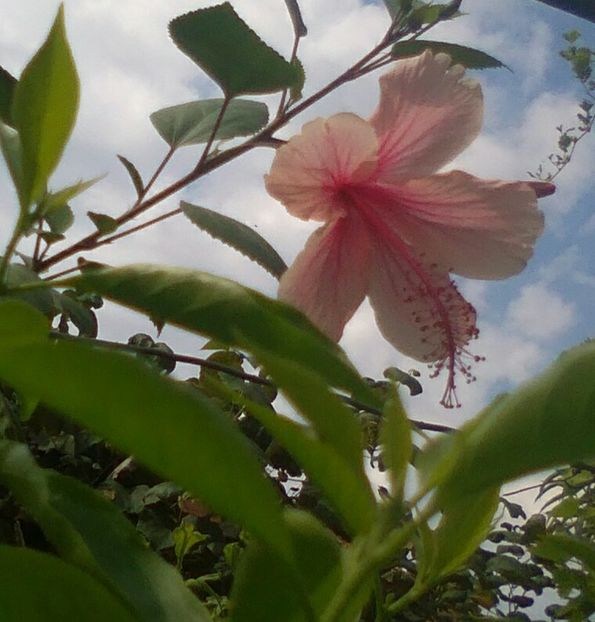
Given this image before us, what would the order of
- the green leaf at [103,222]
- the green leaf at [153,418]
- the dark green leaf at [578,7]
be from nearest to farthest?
the green leaf at [153,418], the green leaf at [103,222], the dark green leaf at [578,7]

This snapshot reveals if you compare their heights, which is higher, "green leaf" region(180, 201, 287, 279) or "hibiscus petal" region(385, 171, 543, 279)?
"hibiscus petal" region(385, 171, 543, 279)

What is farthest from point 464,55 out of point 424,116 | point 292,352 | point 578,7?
point 578,7

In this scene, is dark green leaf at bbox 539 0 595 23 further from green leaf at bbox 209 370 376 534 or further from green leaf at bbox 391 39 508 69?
green leaf at bbox 209 370 376 534

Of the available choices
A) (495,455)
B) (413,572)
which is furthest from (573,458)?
(413,572)

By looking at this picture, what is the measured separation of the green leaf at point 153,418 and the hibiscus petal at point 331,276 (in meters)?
0.25

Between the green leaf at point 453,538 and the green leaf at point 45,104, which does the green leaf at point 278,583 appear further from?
the green leaf at point 45,104

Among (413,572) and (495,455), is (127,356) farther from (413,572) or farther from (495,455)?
(413,572)

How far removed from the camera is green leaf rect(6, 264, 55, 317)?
1.03 ft

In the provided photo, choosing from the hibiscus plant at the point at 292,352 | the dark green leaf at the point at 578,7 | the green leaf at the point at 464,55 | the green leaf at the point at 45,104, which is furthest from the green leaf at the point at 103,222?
the dark green leaf at the point at 578,7

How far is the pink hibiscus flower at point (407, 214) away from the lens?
409mm

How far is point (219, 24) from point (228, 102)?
0.19 feet

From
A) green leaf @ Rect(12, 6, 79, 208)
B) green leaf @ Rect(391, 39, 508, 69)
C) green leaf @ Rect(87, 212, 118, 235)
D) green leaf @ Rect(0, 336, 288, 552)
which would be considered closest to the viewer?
green leaf @ Rect(0, 336, 288, 552)

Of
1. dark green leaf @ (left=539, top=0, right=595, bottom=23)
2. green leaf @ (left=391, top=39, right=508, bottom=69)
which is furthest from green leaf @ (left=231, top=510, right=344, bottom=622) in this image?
dark green leaf @ (left=539, top=0, right=595, bottom=23)

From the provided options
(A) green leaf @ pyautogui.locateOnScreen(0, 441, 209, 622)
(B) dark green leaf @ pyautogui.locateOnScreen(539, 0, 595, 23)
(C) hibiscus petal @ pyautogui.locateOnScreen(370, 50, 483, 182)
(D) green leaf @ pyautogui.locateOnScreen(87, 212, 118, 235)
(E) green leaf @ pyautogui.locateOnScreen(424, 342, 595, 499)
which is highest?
(B) dark green leaf @ pyautogui.locateOnScreen(539, 0, 595, 23)
